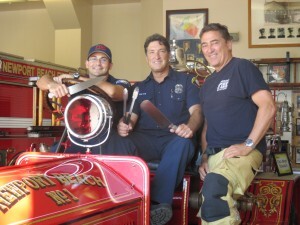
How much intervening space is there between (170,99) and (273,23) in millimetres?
6089

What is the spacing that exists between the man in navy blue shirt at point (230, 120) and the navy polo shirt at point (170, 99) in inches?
7.9

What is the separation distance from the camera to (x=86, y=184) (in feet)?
5.48

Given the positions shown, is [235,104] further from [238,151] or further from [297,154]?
[297,154]

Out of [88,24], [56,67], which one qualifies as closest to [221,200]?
[56,67]

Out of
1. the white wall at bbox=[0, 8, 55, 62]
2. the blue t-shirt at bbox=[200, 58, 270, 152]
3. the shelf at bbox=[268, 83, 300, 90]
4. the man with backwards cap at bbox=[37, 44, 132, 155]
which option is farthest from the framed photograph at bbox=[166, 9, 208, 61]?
the blue t-shirt at bbox=[200, 58, 270, 152]

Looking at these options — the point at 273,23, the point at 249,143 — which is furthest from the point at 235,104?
the point at 273,23

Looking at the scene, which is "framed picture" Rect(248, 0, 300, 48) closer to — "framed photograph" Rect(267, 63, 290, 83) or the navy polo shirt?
"framed photograph" Rect(267, 63, 290, 83)

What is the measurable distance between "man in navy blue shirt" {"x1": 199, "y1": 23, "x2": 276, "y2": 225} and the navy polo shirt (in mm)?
200

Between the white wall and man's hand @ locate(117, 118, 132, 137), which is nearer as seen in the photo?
man's hand @ locate(117, 118, 132, 137)

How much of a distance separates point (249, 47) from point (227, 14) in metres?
0.75

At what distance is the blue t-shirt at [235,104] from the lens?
7.91 feet

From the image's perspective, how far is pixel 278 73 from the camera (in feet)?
26.7

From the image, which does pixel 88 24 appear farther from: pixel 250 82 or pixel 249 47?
pixel 250 82

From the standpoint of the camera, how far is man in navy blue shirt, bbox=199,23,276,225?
222 cm
